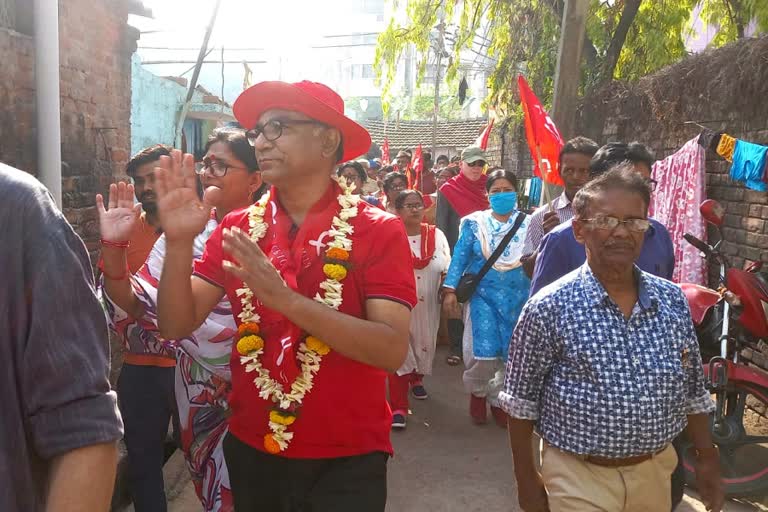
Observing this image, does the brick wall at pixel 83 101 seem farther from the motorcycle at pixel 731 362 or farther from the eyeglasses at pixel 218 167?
the motorcycle at pixel 731 362

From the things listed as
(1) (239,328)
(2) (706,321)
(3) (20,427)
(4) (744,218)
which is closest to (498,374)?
(2) (706,321)

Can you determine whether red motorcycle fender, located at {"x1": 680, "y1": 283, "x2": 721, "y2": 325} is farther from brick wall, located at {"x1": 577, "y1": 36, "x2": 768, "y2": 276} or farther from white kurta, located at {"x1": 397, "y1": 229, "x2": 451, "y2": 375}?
white kurta, located at {"x1": 397, "y1": 229, "x2": 451, "y2": 375}

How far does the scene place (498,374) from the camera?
17.9 ft

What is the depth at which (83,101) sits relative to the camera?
548cm

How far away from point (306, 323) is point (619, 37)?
9.93 meters

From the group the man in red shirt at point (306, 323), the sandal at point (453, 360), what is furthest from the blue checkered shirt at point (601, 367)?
the sandal at point (453, 360)

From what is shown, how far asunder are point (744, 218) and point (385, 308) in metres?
4.99

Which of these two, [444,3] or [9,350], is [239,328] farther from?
[444,3]

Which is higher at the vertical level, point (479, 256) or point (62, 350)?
point (62, 350)

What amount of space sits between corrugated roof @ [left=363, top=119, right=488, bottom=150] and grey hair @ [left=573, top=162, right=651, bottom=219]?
991 inches

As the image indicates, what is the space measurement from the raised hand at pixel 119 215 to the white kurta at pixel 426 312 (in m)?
3.50

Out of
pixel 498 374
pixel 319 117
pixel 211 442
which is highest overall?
pixel 319 117

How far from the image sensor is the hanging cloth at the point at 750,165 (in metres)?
5.40

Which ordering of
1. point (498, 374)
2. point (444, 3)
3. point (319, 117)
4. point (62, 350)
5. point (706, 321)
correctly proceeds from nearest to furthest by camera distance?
1. point (62, 350)
2. point (319, 117)
3. point (706, 321)
4. point (498, 374)
5. point (444, 3)
